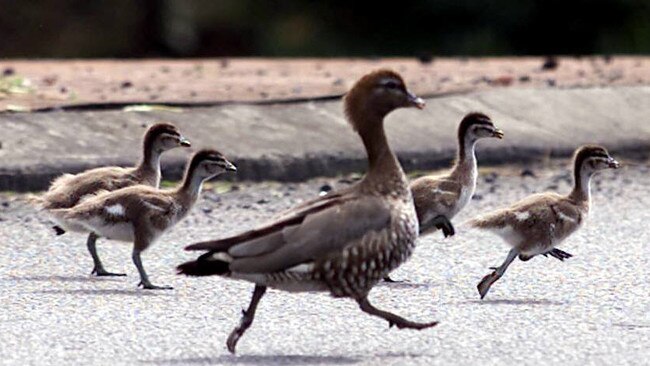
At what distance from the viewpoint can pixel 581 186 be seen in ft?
43.8

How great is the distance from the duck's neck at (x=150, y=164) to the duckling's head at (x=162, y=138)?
0.01 meters

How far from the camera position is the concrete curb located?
16438 millimetres

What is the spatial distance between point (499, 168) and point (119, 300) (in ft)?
22.5

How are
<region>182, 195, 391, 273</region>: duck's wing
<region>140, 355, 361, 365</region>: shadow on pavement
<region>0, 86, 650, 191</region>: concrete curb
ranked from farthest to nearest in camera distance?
<region>0, 86, 650, 191</region>: concrete curb
<region>182, 195, 391, 273</region>: duck's wing
<region>140, 355, 361, 365</region>: shadow on pavement

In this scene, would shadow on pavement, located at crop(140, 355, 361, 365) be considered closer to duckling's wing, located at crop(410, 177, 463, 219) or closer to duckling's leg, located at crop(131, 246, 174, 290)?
duckling's leg, located at crop(131, 246, 174, 290)

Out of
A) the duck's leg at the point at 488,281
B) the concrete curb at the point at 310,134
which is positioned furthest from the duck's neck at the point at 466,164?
the concrete curb at the point at 310,134

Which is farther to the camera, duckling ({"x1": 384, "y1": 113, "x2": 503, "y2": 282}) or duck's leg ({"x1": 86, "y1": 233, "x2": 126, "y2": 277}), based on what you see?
duckling ({"x1": 384, "y1": 113, "x2": 503, "y2": 282})

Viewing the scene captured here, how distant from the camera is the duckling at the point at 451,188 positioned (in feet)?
43.5

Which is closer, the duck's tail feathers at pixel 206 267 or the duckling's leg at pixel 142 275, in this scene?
the duck's tail feathers at pixel 206 267

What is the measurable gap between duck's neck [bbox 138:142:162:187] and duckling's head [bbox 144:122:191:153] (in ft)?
0.05

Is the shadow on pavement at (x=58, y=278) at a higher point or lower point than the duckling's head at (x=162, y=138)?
lower

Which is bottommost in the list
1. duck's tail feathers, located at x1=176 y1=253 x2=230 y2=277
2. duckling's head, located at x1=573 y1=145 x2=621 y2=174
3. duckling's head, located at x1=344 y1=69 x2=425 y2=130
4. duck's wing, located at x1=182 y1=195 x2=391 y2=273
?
duckling's head, located at x1=573 y1=145 x2=621 y2=174

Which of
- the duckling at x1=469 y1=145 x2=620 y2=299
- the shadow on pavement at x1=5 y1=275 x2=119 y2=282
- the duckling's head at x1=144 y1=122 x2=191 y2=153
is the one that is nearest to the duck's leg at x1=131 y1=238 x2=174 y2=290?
the shadow on pavement at x1=5 y1=275 x2=119 y2=282

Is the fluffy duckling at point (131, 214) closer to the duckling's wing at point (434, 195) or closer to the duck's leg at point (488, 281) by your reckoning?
the duckling's wing at point (434, 195)
